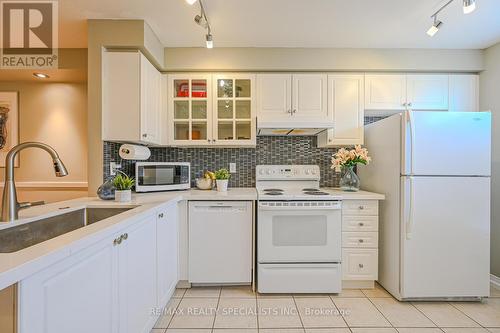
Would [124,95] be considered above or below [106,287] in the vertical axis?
above

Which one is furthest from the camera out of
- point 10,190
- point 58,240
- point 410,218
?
point 410,218

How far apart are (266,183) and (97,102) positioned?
1.79m

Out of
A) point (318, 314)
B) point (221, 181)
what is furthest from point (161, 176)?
point (318, 314)

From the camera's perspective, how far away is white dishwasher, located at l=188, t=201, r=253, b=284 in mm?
2150

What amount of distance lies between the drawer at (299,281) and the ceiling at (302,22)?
2.09 m

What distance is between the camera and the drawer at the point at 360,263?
2.18 metres

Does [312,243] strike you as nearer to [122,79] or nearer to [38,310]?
[38,310]

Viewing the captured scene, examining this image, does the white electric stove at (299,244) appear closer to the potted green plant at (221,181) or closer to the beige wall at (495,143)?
the potted green plant at (221,181)

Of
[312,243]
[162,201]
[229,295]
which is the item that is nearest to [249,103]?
[162,201]

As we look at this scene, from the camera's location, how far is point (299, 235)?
2.11 meters

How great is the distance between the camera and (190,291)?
7.18 feet

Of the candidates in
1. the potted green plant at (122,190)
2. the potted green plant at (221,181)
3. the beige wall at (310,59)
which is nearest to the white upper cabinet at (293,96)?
the beige wall at (310,59)

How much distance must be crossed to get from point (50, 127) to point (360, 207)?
11.5ft

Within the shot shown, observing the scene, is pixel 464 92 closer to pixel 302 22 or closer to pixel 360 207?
pixel 360 207
